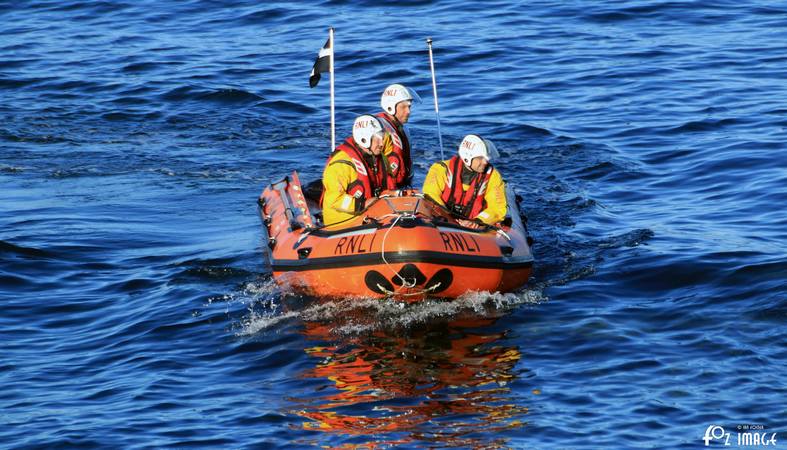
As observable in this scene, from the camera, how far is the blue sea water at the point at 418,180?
906cm

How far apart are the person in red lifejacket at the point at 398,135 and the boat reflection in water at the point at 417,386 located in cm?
252

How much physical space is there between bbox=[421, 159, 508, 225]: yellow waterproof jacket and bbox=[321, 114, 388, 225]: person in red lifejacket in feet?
1.98

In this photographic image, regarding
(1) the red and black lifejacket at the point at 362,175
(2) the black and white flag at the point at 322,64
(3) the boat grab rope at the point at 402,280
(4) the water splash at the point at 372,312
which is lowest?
(4) the water splash at the point at 372,312

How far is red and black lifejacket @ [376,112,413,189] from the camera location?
42.4ft

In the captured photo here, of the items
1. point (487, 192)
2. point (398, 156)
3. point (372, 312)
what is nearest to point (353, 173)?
point (398, 156)

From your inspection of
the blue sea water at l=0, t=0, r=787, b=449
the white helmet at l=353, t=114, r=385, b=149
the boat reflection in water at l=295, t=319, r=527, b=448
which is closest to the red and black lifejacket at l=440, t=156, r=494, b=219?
the white helmet at l=353, t=114, r=385, b=149

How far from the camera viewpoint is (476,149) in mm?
11828

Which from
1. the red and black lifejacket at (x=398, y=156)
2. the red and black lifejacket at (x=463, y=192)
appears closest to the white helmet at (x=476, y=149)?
the red and black lifejacket at (x=463, y=192)

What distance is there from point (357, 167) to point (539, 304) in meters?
2.27

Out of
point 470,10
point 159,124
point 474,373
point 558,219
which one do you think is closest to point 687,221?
point 558,219

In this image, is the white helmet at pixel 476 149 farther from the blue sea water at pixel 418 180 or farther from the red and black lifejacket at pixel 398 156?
the blue sea water at pixel 418 180

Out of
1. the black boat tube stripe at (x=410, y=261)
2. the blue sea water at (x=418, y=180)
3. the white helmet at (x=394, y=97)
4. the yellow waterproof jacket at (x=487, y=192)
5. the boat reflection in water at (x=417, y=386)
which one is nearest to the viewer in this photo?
the boat reflection in water at (x=417, y=386)

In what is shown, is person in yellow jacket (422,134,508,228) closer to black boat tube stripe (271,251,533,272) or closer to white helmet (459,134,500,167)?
white helmet (459,134,500,167)

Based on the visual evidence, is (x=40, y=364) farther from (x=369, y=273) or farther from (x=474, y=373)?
(x=474, y=373)
